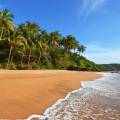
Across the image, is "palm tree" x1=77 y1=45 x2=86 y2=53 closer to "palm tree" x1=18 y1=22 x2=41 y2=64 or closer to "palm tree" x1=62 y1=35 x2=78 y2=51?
"palm tree" x1=62 y1=35 x2=78 y2=51

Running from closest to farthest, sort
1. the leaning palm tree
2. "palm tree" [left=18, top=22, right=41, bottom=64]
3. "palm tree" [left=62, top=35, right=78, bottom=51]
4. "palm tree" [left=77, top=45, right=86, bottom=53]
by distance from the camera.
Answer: the leaning palm tree
"palm tree" [left=18, top=22, right=41, bottom=64]
"palm tree" [left=62, top=35, right=78, bottom=51]
"palm tree" [left=77, top=45, right=86, bottom=53]

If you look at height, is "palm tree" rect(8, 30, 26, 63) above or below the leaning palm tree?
below

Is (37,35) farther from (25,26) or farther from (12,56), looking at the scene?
(12,56)

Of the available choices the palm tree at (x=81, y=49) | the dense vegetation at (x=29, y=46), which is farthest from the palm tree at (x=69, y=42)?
the palm tree at (x=81, y=49)

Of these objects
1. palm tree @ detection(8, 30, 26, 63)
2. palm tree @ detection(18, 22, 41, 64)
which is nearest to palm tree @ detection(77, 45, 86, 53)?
palm tree @ detection(18, 22, 41, 64)

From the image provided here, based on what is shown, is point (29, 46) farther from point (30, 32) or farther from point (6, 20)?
point (6, 20)

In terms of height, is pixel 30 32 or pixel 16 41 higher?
pixel 30 32

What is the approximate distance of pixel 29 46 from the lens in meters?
54.0

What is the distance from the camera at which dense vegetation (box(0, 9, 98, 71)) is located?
45.0 meters

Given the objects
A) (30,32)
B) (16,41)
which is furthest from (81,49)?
(16,41)

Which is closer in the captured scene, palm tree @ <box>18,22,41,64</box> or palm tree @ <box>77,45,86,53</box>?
palm tree @ <box>18,22,41,64</box>

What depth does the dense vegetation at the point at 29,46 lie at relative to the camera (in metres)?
45.0

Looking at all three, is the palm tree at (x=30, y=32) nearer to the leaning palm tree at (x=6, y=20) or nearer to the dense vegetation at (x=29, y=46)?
the dense vegetation at (x=29, y=46)

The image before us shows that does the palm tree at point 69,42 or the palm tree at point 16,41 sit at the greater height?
the palm tree at point 69,42
